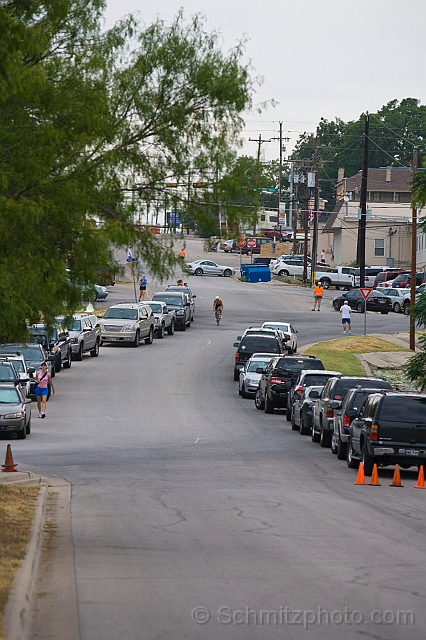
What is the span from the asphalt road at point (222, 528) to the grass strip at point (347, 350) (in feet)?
39.1

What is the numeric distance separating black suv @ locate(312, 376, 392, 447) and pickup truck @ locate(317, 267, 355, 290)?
187ft

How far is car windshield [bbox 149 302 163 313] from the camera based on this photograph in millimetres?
54384

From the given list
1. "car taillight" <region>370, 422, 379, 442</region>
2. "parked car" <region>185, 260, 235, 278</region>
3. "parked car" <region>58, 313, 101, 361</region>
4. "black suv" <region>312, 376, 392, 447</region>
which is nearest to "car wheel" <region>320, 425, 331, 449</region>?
"black suv" <region>312, 376, 392, 447</region>

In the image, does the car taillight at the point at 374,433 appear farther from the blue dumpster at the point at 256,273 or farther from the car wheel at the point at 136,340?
the blue dumpster at the point at 256,273

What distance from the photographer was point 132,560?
1127 cm

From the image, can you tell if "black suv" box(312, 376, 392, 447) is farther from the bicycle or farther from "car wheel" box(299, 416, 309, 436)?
the bicycle

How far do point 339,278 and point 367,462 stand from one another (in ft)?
213

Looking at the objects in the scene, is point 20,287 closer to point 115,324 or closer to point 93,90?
point 93,90

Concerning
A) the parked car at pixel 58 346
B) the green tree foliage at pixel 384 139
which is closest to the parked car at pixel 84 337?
the parked car at pixel 58 346

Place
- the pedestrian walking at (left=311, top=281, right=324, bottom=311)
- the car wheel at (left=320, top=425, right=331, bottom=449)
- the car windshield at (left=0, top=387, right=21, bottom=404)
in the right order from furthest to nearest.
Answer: the pedestrian walking at (left=311, top=281, right=324, bottom=311) → the car windshield at (left=0, top=387, right=21, bottom=404) → the car wheel at (left=320, top=425, right=331, bottom=449)

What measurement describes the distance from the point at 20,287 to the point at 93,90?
2.59 metres

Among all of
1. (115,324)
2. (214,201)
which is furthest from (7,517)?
(115,324)

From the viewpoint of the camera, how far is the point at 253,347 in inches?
1690

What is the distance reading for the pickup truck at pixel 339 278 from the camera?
275 feet
